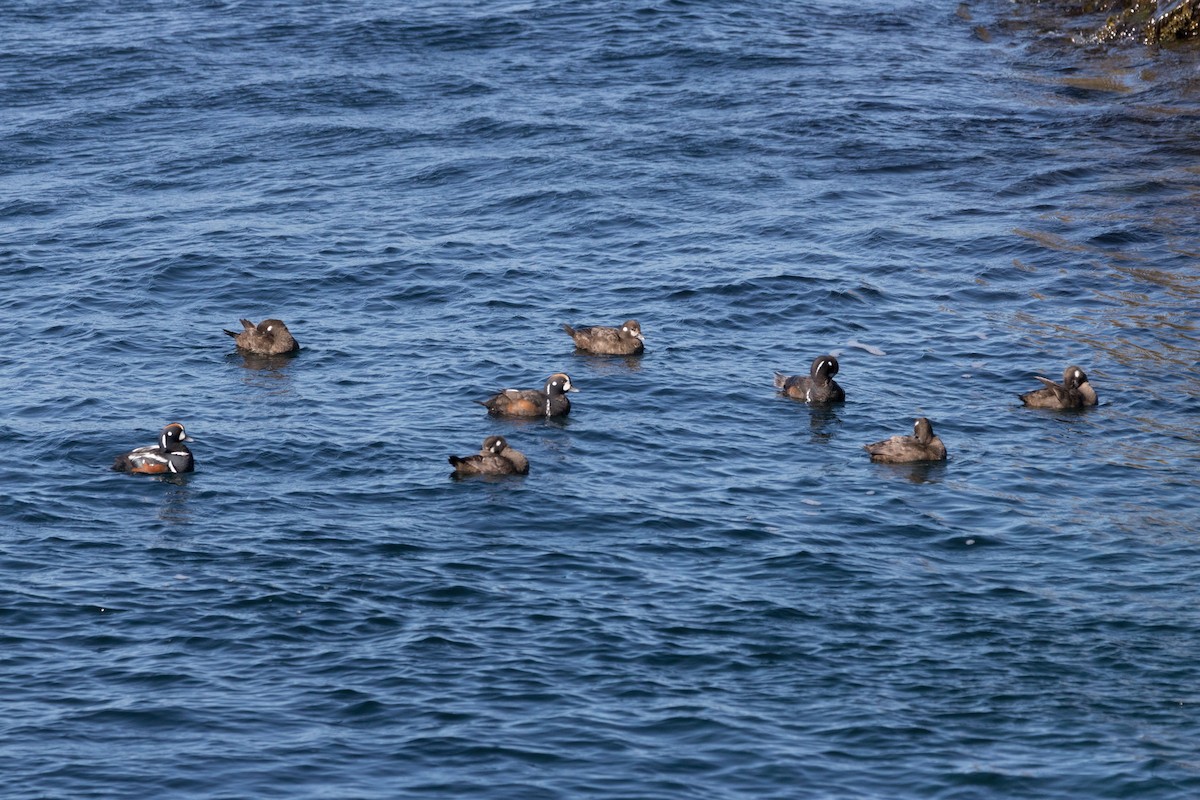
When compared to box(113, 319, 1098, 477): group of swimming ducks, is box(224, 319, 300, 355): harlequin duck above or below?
above

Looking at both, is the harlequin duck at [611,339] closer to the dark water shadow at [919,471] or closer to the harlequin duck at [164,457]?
the dark water shadow at [919,471]

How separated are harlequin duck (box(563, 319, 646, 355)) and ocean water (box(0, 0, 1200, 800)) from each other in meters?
0.33

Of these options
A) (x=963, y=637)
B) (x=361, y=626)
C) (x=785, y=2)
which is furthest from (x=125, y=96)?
(x=963, y=637)

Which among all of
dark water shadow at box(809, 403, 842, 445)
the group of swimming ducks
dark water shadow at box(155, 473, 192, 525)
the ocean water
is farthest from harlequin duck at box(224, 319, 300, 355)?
dark water shadow at box(809, 403, 842, 445)

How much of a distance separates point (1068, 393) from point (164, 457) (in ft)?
47.1

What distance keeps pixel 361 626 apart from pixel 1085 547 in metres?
9.83

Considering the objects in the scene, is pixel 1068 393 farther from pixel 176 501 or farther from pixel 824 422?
pixel 176 501

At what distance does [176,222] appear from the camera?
38.7 m

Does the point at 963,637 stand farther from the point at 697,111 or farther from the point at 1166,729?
the point at 697,111

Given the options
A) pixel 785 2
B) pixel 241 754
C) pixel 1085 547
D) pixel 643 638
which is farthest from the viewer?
pixel 785 2

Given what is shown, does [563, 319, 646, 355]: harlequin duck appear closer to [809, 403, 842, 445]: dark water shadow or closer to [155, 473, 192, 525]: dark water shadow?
[809, 403, 842, 445]: dark water shadow

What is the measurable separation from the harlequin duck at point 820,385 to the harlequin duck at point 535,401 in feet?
12.7

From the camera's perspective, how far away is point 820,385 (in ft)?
91.1

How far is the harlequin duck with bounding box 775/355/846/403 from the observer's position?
27.7 m
